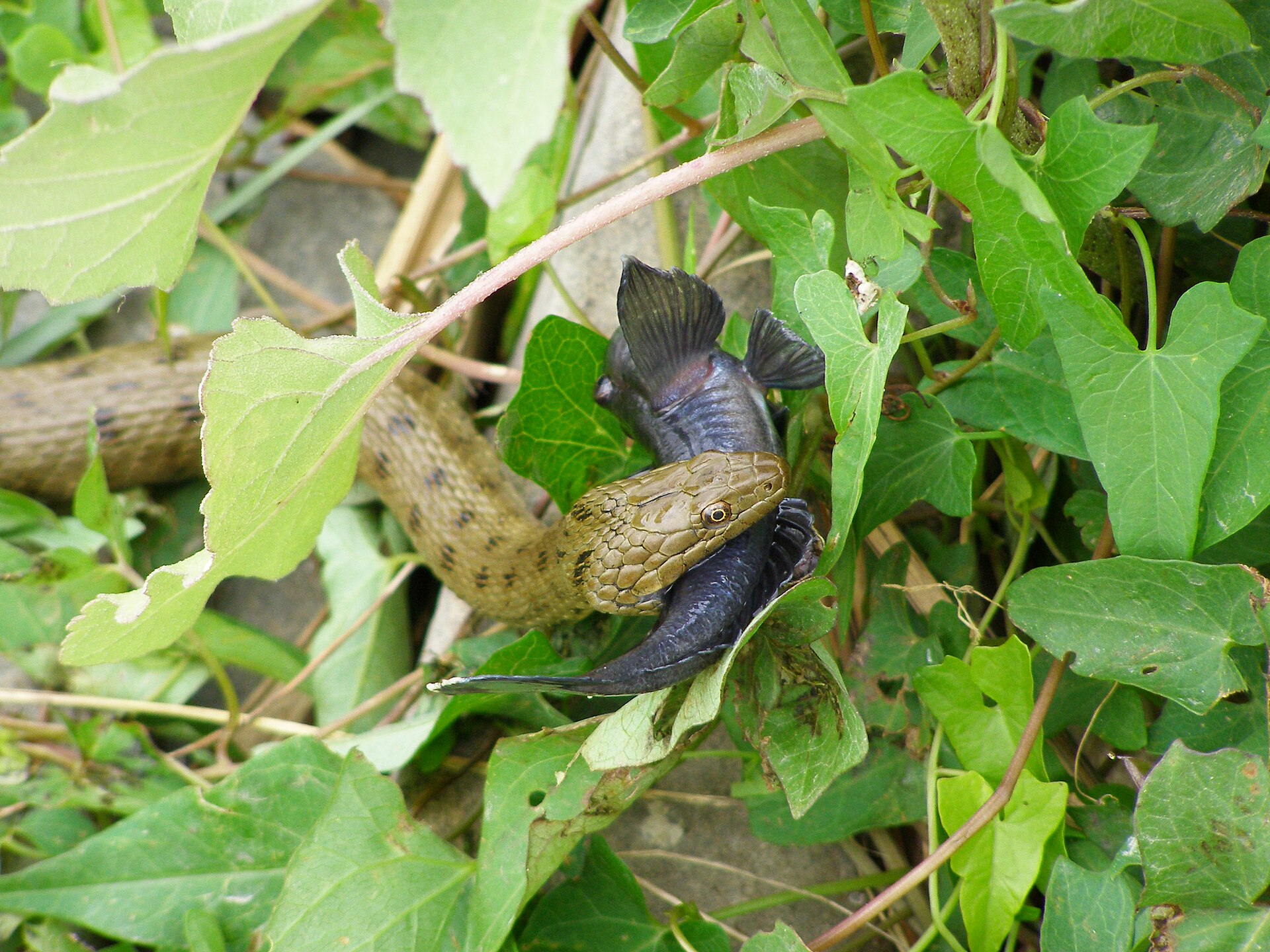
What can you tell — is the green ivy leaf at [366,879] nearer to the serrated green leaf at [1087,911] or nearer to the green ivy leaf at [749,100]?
the serrated green leaf at [1087,911]

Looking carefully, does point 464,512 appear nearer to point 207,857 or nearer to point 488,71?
point 207,857

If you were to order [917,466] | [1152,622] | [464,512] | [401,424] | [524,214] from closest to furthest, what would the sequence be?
[1152,622]
[917,466]
[524,214]
[464,512]
[401,424]

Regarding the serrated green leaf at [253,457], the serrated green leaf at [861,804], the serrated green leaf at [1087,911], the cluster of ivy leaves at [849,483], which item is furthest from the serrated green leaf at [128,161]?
the serrated green leaf at [1087,911]

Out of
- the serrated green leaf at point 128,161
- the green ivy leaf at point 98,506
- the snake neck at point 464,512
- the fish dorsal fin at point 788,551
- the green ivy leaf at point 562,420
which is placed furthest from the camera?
the green ivy leaf at point 98,506

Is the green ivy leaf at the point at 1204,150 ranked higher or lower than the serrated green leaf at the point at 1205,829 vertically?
higher

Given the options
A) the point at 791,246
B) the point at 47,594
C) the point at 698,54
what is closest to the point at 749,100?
the point at 698,54

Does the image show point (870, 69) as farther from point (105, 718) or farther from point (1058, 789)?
point (105, 718)
